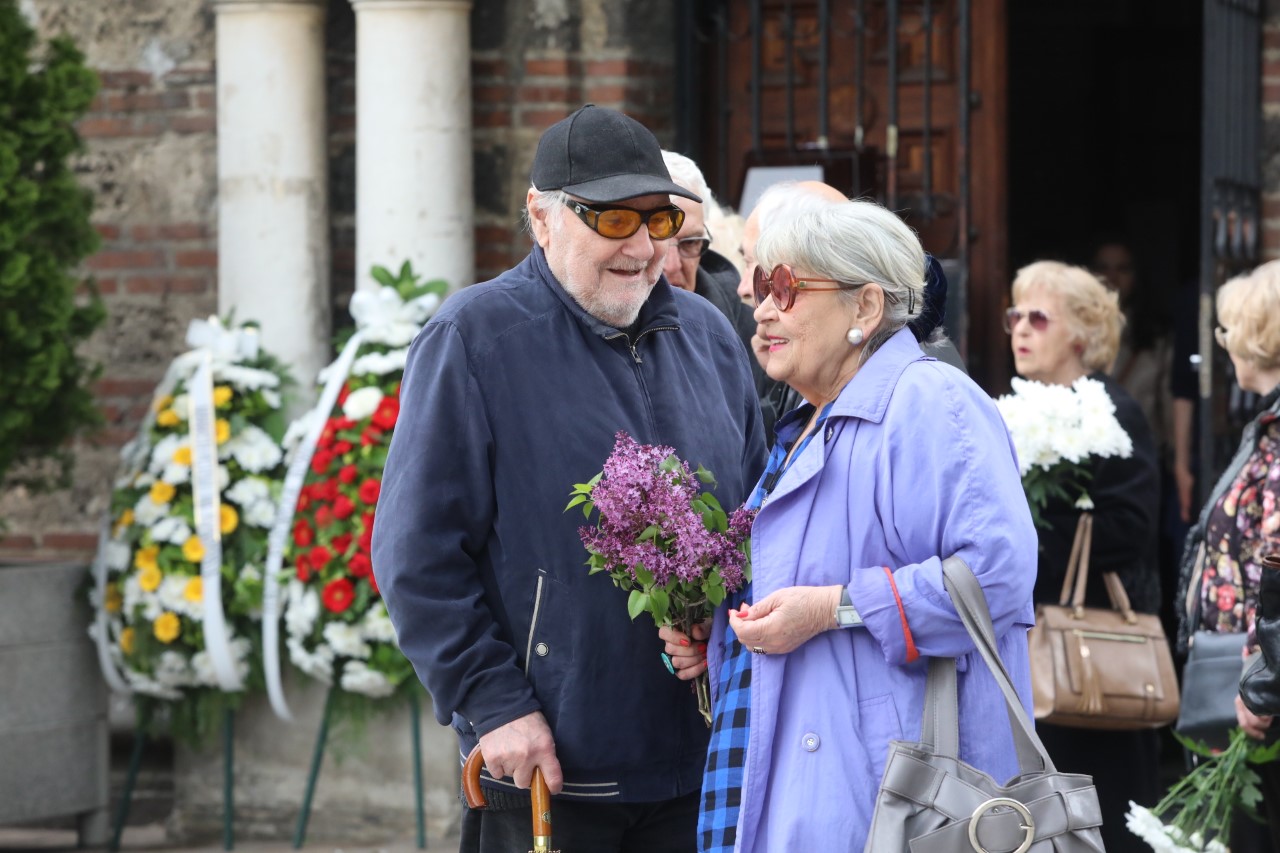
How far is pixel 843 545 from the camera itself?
2553 mm

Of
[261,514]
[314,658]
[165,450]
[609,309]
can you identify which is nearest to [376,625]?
[314,658]

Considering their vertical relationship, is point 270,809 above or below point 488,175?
below

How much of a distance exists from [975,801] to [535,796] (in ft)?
2.42

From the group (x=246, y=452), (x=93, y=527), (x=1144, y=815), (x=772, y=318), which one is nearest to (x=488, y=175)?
(x=246, y=452)

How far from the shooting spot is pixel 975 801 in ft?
7.79

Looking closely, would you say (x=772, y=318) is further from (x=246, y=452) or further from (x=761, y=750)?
(x=246, y=452)

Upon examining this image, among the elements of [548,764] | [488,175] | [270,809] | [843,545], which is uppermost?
[488,175]

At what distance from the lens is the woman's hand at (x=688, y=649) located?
2791 mm

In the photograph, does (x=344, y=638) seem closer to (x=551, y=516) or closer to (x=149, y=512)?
(x=149, y=512)

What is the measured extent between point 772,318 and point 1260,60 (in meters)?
3.45

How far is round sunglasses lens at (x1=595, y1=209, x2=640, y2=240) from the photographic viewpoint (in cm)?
291

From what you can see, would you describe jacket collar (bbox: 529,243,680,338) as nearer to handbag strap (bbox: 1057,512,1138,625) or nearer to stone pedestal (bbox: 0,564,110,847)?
handbag strap (bbox: 1057,512,1138,625)

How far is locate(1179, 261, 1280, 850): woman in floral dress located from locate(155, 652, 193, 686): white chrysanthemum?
2991mm

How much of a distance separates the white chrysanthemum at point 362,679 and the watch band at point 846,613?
10.3ft
